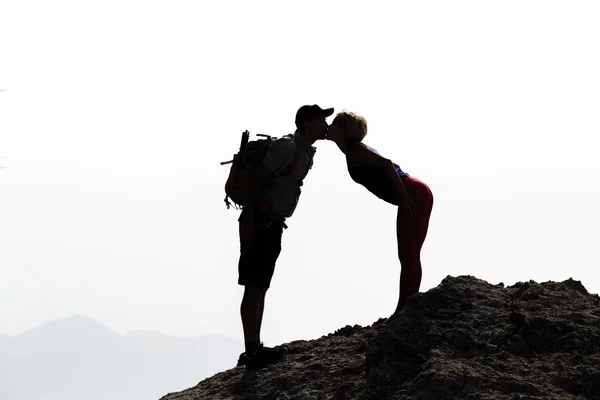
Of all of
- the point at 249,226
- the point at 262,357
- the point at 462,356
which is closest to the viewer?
the point at 462,356

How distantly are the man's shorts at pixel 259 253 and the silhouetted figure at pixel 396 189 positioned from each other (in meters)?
0.86

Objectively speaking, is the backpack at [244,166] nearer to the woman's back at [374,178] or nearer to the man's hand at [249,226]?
the man's hand at [249,226]

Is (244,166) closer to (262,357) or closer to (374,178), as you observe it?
(374,178)

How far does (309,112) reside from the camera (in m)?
6.61

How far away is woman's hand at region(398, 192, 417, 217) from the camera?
21.9 feet

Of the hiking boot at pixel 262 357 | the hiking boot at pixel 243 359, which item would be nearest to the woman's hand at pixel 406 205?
the hiking boot at pixel 262 357

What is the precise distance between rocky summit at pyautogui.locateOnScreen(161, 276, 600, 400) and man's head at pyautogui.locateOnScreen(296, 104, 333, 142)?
1.62m

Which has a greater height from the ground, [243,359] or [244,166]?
[244,166]

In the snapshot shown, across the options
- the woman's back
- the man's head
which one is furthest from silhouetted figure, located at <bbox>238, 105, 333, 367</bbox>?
the woman's back

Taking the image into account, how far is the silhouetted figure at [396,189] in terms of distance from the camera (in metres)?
6.62

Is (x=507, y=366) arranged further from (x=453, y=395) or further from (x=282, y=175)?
(x=282, y=175)

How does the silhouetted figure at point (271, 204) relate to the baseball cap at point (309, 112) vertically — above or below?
below

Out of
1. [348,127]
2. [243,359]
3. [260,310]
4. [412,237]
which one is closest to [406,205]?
[412,237]

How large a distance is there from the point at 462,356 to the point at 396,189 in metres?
1.60
